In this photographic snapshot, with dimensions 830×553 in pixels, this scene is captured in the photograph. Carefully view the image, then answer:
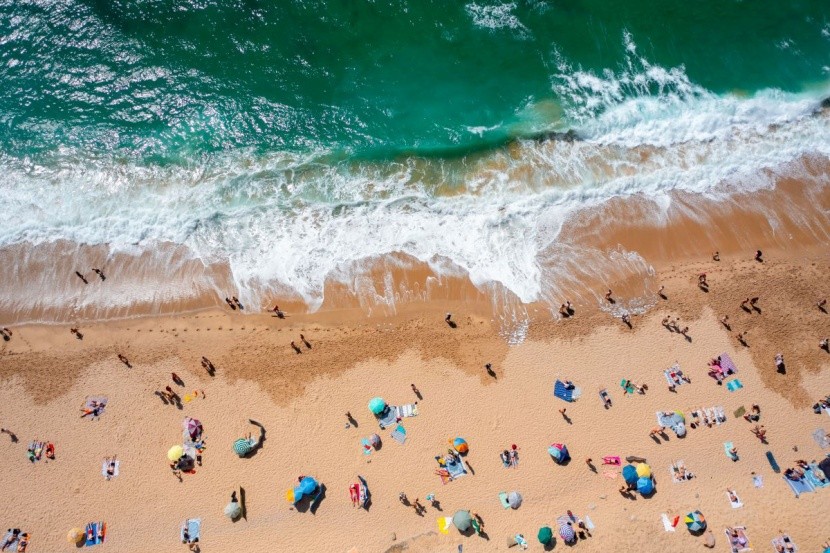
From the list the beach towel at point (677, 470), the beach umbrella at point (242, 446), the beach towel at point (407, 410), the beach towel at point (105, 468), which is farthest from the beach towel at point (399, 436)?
the beach towel at point (105, 468)

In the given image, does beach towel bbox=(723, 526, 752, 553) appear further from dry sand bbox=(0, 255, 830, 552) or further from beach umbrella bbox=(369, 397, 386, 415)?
beach umbrella bbox=(369, 397, 386, 415)

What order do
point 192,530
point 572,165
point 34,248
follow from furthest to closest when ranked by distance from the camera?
point 572,165 < point 34,248 < point 192,530

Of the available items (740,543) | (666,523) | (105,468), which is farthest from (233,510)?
(740,543)

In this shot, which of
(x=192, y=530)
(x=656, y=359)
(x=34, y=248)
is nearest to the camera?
(x=192, y=530)

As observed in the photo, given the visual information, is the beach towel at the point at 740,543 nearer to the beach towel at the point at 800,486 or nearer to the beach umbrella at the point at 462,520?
the beach towel at the point at 800,486

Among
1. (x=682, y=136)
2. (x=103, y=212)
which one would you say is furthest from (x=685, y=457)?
(x=103, y=212)

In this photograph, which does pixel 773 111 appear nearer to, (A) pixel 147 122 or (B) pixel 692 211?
(B) pixel 692 211

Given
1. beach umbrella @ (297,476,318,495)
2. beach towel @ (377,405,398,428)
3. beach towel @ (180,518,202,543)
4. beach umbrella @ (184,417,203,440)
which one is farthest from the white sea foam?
beach towel @ (180,518,202,543)

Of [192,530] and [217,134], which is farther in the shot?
[217,134]
